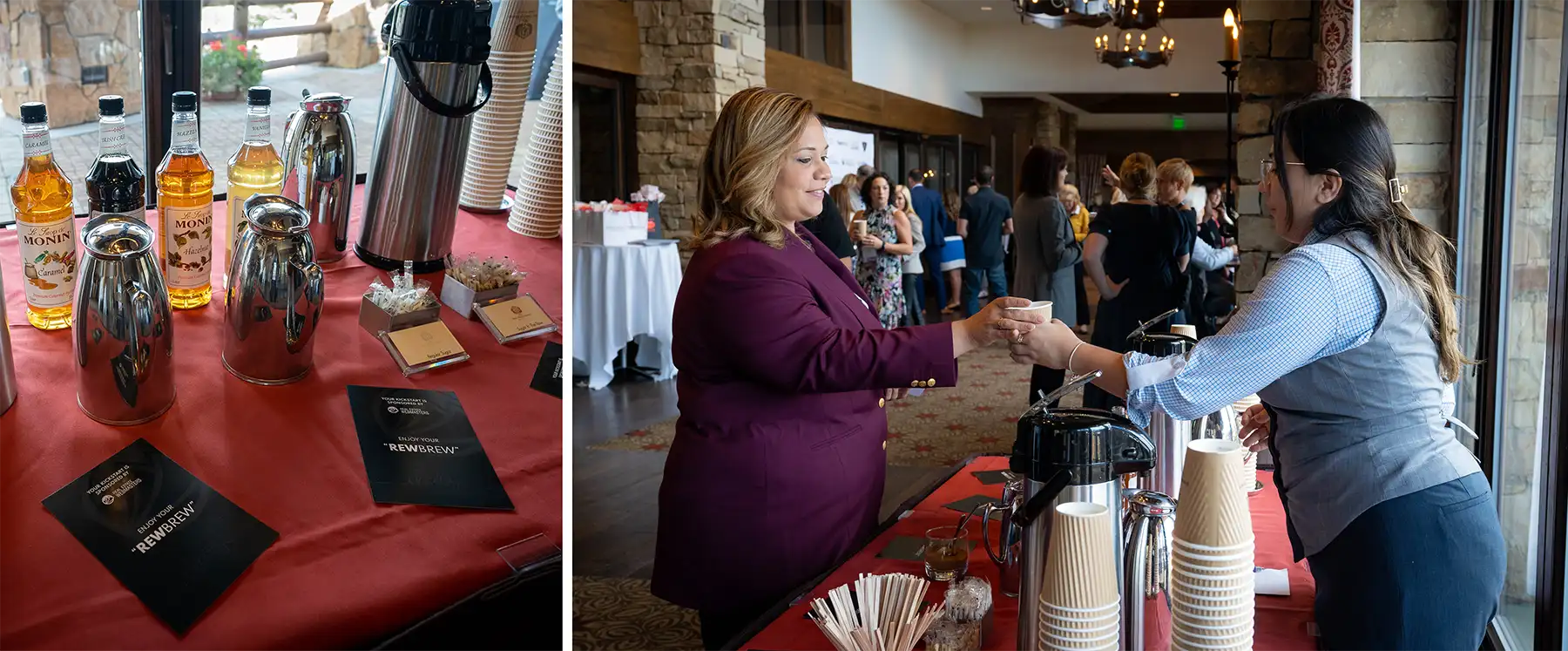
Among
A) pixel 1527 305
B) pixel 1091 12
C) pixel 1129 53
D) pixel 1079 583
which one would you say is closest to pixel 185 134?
pixel 1079 583

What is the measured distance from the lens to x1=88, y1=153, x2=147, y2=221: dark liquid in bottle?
0.59 meters

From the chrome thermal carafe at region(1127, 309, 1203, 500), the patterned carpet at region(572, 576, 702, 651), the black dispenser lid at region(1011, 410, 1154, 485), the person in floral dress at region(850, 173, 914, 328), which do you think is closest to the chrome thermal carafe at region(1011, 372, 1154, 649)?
the black dispenser lid at region(1011, 410, 1154, 485)

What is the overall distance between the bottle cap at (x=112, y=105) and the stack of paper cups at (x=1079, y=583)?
0.76 m

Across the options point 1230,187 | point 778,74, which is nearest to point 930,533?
point 1230,187

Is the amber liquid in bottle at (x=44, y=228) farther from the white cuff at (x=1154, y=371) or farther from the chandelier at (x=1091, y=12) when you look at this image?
the chandelier at (x=1091, y=12)

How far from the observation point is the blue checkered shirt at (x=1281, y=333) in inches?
52.9

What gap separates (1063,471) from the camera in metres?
1.04

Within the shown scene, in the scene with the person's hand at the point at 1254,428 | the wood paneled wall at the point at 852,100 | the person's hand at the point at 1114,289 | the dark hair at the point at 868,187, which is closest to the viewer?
the person's hand at the point at 1254,428

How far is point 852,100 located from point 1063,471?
10148mm

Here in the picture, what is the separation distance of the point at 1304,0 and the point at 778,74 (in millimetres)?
5584

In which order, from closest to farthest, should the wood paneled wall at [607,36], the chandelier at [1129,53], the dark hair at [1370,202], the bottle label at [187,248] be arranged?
the bottle label at [187,248]
the dark hair at [1370,202]
the wood paneled wall at [607,36]
the chandelier at [1129,53]

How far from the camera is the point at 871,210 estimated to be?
23.4 feet

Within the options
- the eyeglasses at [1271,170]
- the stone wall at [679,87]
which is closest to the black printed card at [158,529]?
the eyeglasses at [1271,170]

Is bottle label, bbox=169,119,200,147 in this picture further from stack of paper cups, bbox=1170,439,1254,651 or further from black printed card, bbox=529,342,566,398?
stack of paper cups, bbox=1170,439,1254,651
